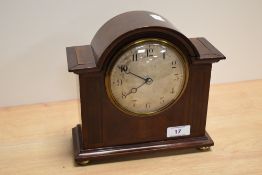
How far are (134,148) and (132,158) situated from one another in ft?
0.11

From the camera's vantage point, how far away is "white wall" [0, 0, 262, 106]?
3.52 feet

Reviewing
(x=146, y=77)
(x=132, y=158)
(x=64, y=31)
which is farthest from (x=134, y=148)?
(x=64, y=31)

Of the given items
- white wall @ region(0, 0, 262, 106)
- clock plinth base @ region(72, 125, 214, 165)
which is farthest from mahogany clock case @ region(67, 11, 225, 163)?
white wall @ region(0, 0, 262, 106)

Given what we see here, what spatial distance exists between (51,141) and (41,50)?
10.7 inches

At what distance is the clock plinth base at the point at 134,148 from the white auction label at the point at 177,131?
0.05 ft

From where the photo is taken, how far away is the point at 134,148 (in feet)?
3.05

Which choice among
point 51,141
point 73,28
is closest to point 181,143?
point 51,141

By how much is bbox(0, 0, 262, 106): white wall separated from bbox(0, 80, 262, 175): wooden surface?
7cm

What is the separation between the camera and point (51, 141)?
1016mm

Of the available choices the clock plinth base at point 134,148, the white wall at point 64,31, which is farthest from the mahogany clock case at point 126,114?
the white wall at point 64,31

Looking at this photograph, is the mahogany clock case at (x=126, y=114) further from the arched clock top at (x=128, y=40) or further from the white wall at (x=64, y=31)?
the white wall at (x=64, y=31)

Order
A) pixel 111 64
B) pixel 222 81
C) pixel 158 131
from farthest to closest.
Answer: pixel 222 81 → pixel 158 131 → pixel 111 64

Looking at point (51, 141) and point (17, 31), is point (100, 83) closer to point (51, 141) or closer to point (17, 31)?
point (51, 141)

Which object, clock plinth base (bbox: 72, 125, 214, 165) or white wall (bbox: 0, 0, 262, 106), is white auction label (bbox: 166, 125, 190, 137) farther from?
white wall (bbox: 0, 0, 262, 106)
